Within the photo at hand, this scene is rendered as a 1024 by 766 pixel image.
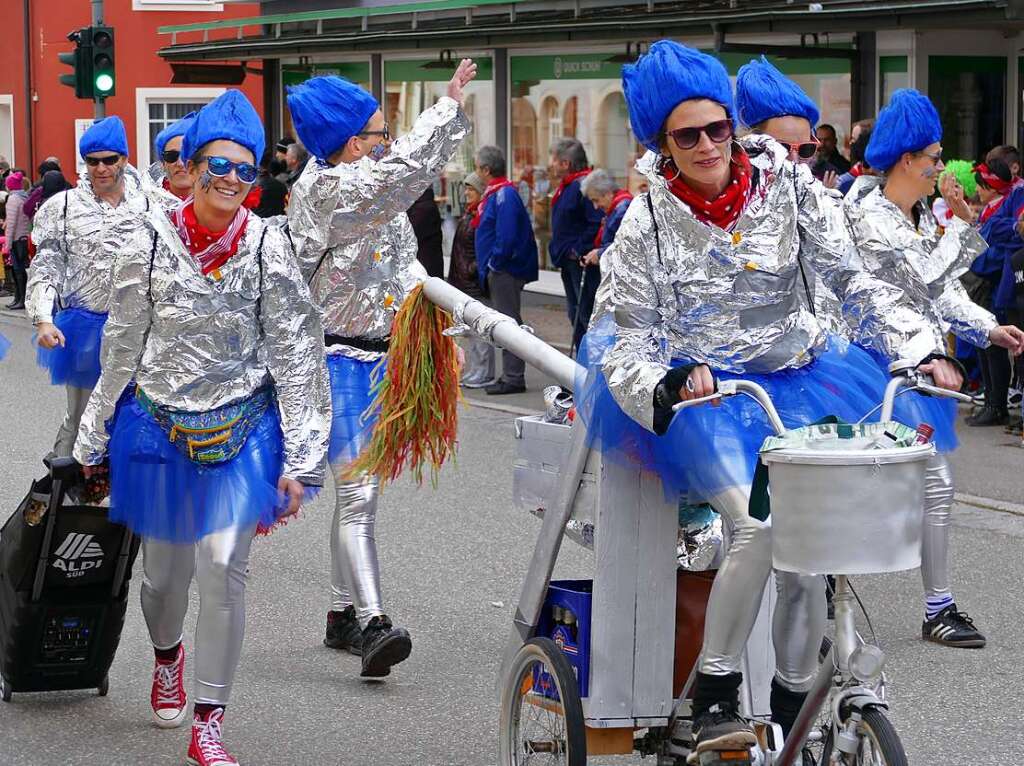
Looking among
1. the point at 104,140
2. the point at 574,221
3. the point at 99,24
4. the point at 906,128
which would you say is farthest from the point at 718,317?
the point at 99,24

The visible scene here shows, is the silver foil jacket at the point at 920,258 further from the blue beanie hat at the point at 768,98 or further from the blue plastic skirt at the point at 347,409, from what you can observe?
the blue plastic skirt at the point at 347,409

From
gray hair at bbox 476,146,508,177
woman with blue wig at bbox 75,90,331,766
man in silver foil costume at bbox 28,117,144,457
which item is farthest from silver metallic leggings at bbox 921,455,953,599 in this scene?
gray hair at bbox 476,146,508,177

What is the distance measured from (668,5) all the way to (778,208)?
12554 millimetres

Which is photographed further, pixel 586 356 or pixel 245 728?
pixel 245 728

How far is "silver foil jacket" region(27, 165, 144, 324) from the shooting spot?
8.56 metres

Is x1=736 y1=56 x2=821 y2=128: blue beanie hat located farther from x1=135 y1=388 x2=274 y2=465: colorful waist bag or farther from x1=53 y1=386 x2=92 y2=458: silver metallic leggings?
x1=53 y1=386 x2=92 y2=458: silver metallic leggings

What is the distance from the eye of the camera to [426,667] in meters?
6.27

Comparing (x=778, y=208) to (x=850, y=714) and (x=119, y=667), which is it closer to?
(x=850, y=714)

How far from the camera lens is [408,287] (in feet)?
20.8

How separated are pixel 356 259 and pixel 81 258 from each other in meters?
2.87

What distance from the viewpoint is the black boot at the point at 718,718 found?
397 cm

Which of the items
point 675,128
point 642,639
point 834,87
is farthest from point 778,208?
point 834,87

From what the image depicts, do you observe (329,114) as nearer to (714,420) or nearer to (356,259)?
(356,259)

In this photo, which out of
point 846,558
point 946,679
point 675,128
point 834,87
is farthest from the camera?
point 834,87
